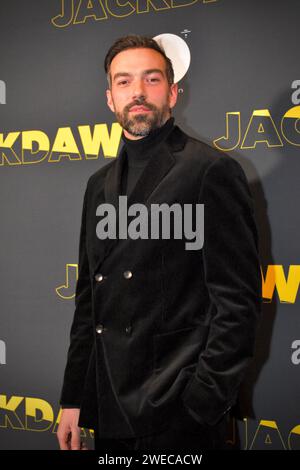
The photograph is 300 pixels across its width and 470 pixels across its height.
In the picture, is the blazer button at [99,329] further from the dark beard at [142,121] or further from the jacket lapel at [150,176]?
the dark beard at [142,121]

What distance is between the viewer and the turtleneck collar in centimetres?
163

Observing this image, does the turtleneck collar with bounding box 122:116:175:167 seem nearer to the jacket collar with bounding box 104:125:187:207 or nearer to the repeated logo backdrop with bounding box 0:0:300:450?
the jacket collar with bounding box 104:125:187:207

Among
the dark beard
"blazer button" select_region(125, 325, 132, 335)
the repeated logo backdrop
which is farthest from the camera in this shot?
the repeated logo backdrop

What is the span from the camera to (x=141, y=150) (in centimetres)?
164

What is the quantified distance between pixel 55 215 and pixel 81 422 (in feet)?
3.76

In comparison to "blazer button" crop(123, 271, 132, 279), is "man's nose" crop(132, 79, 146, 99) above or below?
above

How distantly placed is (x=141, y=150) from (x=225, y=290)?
1.83 feet

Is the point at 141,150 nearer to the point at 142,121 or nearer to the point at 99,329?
the point at 142,121

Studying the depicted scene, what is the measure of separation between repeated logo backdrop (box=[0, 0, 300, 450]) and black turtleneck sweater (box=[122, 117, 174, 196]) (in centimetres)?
63

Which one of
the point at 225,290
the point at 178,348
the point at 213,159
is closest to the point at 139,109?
the point at 213,159

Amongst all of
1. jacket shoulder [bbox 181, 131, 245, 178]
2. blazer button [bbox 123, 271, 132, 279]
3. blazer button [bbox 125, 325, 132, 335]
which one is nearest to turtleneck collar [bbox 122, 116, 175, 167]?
jacket shoulder [bbox 181, 131, 245, 178]

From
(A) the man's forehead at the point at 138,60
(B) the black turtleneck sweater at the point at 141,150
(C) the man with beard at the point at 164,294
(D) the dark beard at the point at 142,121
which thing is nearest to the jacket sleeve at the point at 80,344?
(C) the man with beard at the point at 164,294
